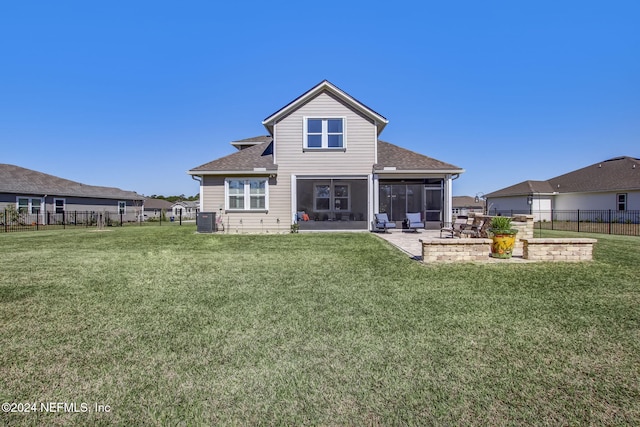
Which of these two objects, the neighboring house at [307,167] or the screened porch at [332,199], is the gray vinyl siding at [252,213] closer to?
the neighboring house at [307,167]

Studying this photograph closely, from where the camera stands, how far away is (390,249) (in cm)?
1007

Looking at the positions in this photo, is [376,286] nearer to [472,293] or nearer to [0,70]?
[472,293]

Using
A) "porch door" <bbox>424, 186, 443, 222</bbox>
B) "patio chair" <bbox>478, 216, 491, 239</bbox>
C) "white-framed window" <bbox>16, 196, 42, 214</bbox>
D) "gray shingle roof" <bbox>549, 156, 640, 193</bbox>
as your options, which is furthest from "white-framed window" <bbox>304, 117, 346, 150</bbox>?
"white-framed window" <bbox>16, 196, 42, 214</bbox>

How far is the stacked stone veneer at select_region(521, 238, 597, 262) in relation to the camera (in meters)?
7.94

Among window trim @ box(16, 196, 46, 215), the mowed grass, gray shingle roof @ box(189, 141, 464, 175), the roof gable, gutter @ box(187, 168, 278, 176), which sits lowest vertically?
the mowed grass

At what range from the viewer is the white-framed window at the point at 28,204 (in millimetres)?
28438

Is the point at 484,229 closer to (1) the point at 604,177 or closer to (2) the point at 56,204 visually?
(1) the point at 604,177

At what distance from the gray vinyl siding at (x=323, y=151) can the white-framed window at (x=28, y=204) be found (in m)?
28.9

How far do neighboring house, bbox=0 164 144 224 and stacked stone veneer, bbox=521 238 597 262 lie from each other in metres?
37.4

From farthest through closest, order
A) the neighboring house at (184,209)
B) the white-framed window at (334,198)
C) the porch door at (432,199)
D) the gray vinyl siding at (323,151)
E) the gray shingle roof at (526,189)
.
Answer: the neighboring house at (184,209) < the gray shingle roof at (526,189) < the white-framed window at (334,198) < the porch door at (432,199) < the gray vinyl siding at (323,151)

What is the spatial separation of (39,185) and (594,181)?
5821cm

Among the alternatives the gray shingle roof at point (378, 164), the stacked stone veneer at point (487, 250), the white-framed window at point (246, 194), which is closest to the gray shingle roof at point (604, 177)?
the gray shingle roof at point (378, 164)

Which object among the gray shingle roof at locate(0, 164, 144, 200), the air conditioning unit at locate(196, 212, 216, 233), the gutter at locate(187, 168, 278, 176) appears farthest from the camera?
the gray shingle roof at locate(0, 164, 144, 200)

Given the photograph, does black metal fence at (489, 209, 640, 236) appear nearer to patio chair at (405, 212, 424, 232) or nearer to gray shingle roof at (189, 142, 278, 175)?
patio chair at (405, 212, 424, 232)
